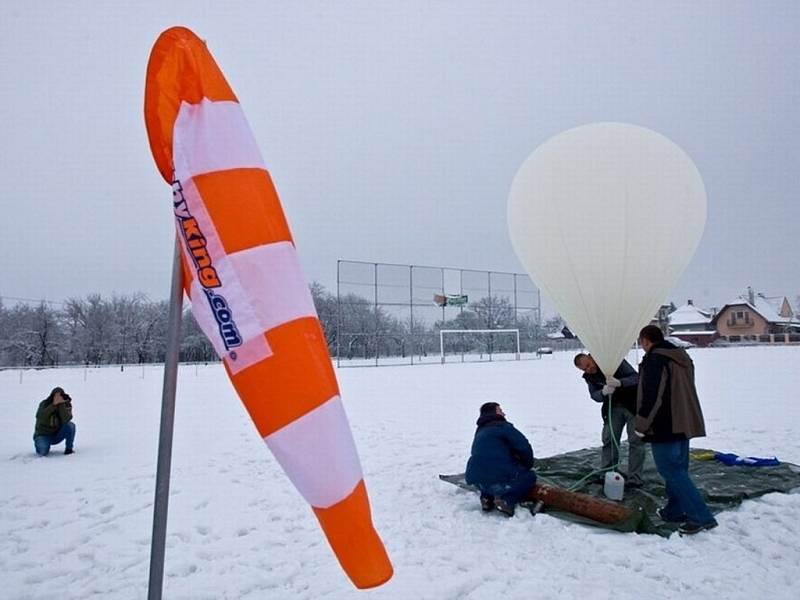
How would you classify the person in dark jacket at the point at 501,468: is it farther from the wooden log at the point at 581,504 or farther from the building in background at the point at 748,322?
the building in background at the point at 748,322

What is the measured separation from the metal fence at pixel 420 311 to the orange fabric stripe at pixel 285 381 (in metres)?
25.0

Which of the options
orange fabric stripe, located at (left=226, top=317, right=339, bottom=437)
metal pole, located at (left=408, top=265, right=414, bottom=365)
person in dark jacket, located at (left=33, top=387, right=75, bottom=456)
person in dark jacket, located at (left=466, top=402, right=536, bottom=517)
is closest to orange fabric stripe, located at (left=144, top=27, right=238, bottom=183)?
orange fabric stripe, located at (left=226, top=317, right=339, bottom=437)

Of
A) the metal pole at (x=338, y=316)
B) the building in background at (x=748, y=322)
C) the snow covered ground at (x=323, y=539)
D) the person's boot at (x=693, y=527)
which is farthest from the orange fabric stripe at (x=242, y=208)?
the building in background at (x=748, y=322)

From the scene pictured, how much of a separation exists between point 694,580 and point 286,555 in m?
2.48

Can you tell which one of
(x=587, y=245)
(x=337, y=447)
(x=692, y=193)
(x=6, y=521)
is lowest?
(x=6, y=521)

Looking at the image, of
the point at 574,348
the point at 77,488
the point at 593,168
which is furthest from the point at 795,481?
the point at 574,348

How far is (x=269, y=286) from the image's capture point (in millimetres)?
1397

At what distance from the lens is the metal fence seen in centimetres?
2748

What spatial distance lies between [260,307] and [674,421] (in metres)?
3.49

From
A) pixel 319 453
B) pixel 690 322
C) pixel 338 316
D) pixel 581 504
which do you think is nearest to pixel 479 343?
pixel 338 316

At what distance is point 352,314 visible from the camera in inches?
1079

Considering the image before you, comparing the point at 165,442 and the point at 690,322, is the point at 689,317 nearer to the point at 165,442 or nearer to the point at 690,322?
the point at 690,322

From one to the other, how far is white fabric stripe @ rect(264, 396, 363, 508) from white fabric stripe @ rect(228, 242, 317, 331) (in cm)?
22

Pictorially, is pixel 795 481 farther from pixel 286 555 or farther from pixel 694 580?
pixel 286 555
